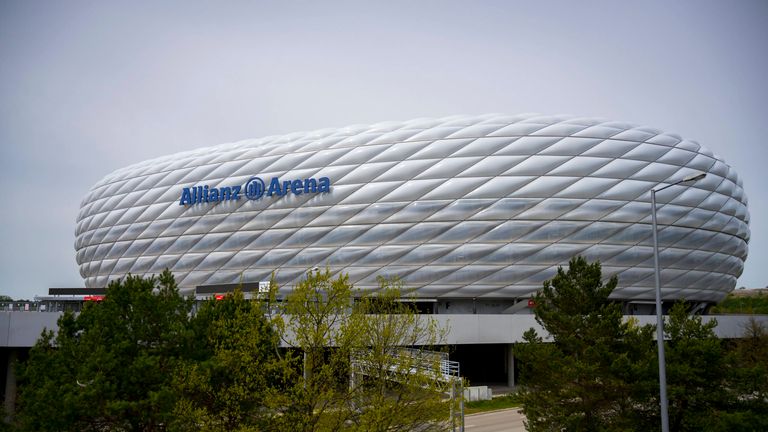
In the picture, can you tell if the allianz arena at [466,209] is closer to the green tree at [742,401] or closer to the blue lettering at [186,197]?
the blue lettering at [186,197]

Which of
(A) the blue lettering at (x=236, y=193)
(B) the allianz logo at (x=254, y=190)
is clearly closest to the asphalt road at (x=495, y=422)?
(B) the allianz logo at (x=254, y=190)

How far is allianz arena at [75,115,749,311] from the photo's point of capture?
4159 centimetres

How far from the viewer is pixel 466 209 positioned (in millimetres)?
41500

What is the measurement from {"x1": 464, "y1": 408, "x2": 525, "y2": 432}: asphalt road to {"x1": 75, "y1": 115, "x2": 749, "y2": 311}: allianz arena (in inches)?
568

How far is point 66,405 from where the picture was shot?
1360 centimetres

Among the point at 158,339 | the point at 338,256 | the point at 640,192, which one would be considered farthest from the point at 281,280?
the point at 158,339

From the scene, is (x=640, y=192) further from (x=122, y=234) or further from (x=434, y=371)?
(x=122, y=234)

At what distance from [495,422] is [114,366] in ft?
52.3

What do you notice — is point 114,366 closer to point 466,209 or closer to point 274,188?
point 466,209

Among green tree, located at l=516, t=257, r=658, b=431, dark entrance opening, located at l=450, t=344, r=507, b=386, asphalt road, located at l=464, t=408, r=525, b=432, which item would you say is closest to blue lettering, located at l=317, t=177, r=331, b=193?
dark entrance opening, located at l=450, t=344, r=507, b=386

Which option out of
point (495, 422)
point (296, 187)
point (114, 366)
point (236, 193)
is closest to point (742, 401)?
point (495, 422)

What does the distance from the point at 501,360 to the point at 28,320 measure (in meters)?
29.6

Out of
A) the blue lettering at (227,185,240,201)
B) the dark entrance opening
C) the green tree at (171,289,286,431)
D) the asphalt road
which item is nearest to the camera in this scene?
the green tree at (171,289,286,431)

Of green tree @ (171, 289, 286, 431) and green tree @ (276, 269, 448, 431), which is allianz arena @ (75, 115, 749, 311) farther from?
green tree @ (276, 269, 448, 431)
